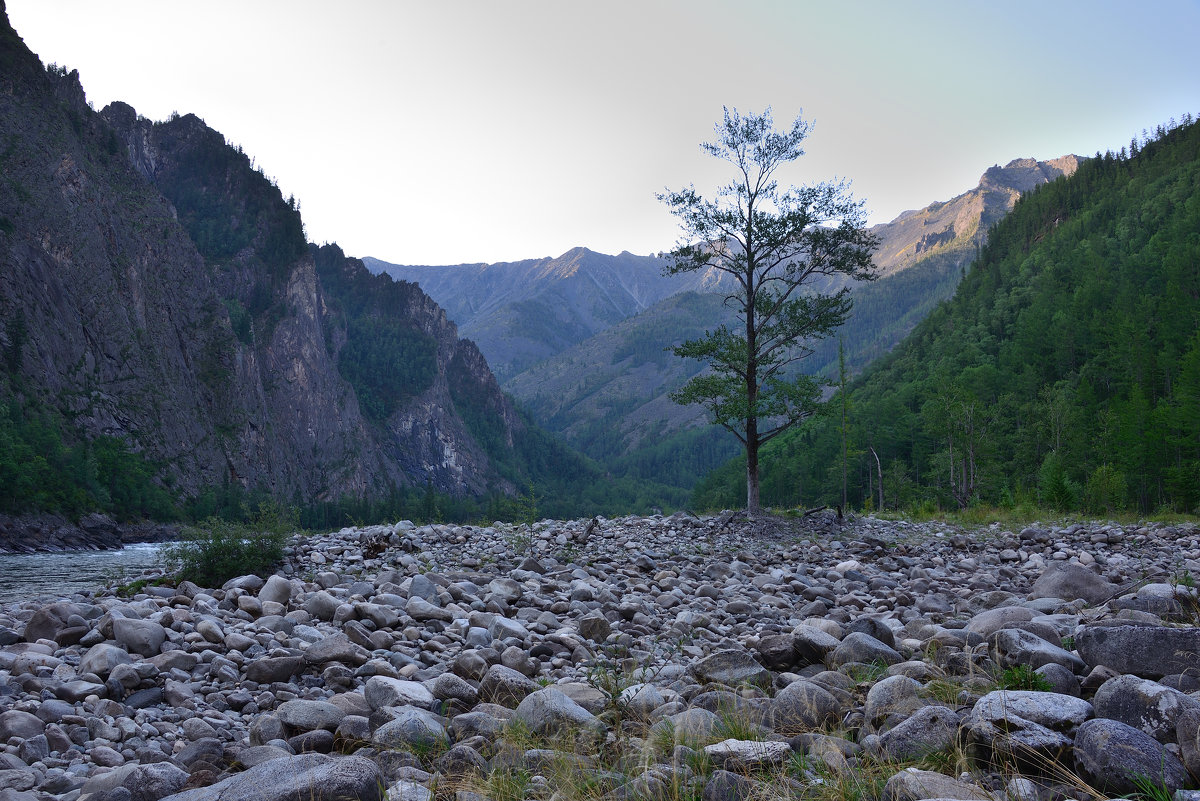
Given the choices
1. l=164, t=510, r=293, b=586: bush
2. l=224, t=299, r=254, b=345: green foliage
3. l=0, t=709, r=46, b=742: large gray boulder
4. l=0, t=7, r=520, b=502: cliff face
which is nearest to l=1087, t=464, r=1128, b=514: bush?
l=164, t=510, r=293, b=586: bush

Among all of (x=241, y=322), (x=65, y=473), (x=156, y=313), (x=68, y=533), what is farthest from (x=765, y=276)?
(x=241, y=322)

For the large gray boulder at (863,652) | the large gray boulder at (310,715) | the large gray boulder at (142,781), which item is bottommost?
the large gray boulder at (863,652)

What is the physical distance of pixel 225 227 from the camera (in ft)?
610

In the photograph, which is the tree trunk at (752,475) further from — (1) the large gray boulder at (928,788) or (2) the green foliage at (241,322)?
(2) the green foliage at (241,322)

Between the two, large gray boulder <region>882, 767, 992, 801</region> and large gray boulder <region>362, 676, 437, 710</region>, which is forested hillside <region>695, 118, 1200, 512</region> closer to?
large gray boulder <region>362, 676, 437, 710</region>

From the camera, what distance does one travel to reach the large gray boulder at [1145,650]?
171 inches

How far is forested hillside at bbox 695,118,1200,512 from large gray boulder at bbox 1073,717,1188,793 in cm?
1878

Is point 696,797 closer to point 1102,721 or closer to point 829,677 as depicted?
point 1102,721

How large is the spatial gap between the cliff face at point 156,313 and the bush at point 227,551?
88.8 metres

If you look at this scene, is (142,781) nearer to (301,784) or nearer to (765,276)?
(301,784)

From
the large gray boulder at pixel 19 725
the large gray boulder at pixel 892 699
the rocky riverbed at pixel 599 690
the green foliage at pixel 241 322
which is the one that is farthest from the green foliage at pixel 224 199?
the large gray boulder at pixel 892 699

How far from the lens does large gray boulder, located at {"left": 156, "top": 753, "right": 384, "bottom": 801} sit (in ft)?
11.5

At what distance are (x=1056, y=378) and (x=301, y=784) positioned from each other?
8914 cm

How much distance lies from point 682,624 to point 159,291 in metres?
135
